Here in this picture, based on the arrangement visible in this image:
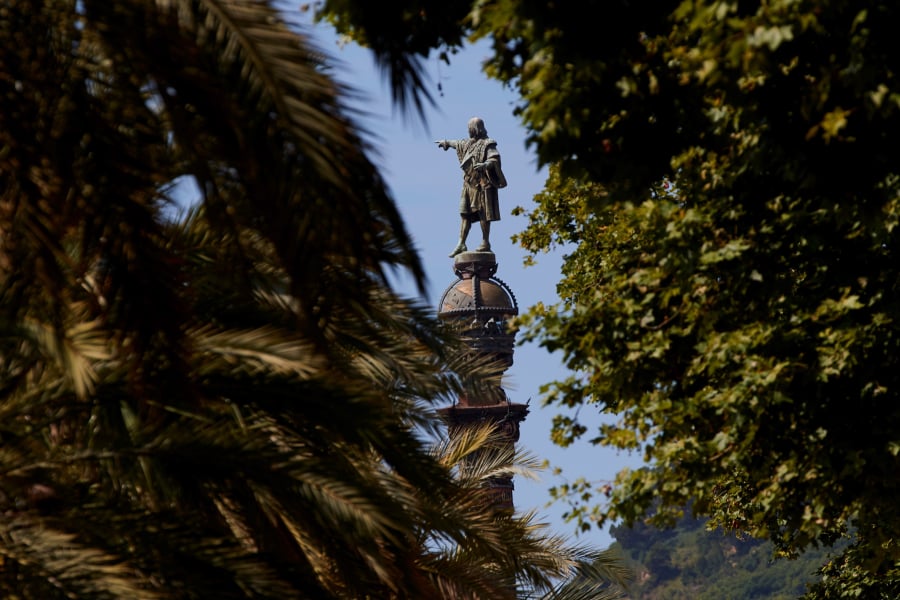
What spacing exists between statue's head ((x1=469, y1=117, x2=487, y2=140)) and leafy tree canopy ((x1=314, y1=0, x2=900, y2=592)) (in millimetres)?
15903

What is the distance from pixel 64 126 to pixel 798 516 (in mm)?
5673

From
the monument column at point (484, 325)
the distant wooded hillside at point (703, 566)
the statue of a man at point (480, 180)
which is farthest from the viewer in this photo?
the distant wooded hillside at point (703, 566)

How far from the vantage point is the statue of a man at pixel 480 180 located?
88.3 feet

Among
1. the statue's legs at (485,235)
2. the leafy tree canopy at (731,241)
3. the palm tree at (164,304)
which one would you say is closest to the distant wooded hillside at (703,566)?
the statue's legs at (485,235)

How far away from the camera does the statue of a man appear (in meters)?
26.9

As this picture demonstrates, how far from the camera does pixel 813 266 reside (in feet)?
34.8

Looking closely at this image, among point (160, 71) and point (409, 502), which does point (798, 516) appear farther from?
point (160, 71)

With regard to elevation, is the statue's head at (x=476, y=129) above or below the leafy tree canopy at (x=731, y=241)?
above

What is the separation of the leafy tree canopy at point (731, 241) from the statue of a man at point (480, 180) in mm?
15690

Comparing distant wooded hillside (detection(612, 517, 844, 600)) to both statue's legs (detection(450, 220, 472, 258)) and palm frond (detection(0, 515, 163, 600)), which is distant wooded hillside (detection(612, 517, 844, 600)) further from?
palm frond (detection(0, 515, 163, 600))

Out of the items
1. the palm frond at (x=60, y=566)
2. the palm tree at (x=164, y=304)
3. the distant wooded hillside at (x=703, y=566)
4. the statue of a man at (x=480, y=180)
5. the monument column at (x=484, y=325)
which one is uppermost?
the distant wooded hillside at (x=703, y=566)

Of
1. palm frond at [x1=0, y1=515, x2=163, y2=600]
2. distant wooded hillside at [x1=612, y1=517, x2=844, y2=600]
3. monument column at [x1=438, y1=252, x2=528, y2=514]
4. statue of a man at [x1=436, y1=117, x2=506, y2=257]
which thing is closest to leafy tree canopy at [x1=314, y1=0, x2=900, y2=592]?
palm frond at [x1=0, y1=515, x2=163, y2=600]

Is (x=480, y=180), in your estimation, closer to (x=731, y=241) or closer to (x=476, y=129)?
(x=476, y=129)

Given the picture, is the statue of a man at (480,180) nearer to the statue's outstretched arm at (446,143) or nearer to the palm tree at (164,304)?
the statue's outstretched arm at (446,143)
